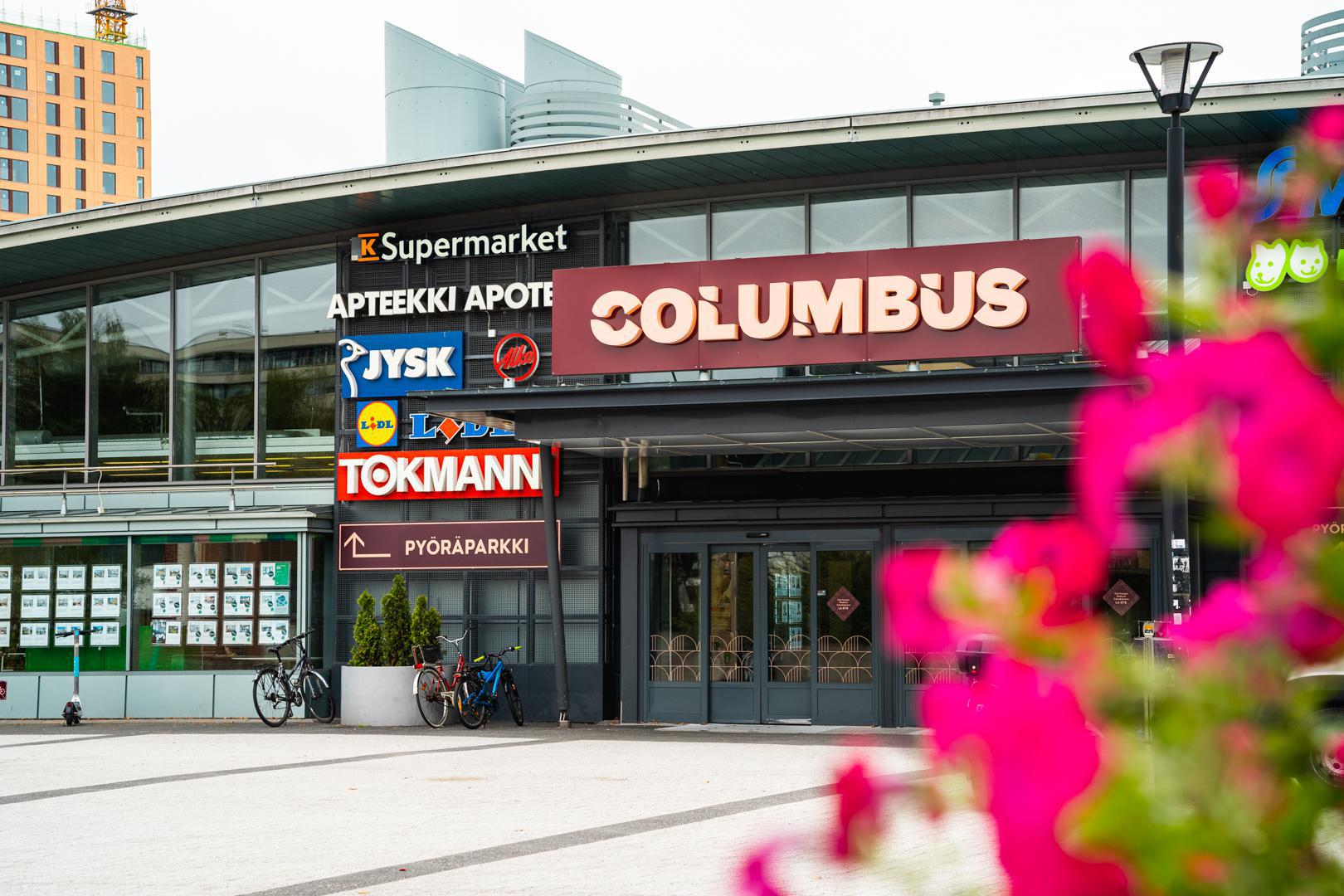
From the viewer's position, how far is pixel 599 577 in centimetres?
2311

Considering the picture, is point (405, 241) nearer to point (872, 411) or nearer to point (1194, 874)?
point (872, 411)

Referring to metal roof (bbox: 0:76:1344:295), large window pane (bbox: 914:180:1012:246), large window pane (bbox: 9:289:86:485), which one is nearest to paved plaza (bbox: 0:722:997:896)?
large window pane (bbox: 914:180:1012:246)

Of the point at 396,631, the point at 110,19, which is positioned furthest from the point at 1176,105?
the point at 110,19

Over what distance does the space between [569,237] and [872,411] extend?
6546 mm

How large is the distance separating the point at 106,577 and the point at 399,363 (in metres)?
5.67

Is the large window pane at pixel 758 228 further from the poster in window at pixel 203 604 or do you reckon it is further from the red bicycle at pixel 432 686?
the poster in window at pixel 203 604

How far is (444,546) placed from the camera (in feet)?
78.4

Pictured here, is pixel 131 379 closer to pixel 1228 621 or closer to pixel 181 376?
pixel 181 376

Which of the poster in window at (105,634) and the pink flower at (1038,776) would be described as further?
the poster in window at (105,634)

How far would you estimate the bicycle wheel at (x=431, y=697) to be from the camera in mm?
21891

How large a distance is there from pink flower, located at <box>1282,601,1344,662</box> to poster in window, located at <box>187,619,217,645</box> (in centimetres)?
2475

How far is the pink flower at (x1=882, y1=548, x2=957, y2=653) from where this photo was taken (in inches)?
36.9

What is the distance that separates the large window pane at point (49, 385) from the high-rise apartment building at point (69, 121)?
93.3 m

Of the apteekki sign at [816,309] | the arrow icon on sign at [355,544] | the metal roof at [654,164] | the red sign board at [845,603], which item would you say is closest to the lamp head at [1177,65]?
the apteekki sign at [816,309]
